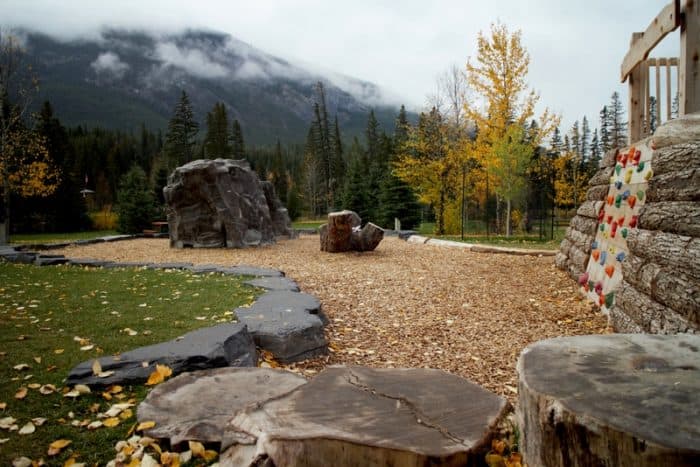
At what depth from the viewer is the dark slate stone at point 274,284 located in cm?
611

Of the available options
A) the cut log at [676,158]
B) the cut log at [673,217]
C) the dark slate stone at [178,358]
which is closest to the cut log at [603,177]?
the cut log at [676,158]

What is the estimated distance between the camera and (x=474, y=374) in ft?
12.0

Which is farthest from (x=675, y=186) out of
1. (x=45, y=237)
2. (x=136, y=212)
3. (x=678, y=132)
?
(x=45, y=237)

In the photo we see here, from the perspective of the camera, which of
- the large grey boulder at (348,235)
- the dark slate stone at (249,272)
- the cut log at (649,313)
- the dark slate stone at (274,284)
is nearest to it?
the cut log at (649,313)

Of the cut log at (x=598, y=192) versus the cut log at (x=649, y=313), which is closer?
the cut log at (x=649, y=313)

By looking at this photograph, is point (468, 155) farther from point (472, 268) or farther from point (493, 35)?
point (472, 268)

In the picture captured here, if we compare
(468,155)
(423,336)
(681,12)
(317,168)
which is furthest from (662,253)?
(317,168)

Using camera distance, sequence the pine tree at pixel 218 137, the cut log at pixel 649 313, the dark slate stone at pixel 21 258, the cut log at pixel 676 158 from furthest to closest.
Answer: the pine tree at pixel 218 137 → the dark slate stone at pixel 21 258 → the cut log at pixel 676 158 → the cut log at pixel 649 313

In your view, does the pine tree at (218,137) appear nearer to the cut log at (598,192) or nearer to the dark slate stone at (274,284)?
the dark slate stone at (274,284)

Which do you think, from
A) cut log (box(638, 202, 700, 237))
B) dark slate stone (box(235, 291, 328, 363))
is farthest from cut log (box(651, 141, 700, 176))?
dark slate stone (box(235, 291, 328, 363))

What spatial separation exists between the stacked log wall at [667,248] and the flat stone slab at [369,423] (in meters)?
2.40

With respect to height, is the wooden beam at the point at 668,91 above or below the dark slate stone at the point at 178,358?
above

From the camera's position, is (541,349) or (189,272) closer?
(541,349)

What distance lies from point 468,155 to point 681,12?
13.1m
